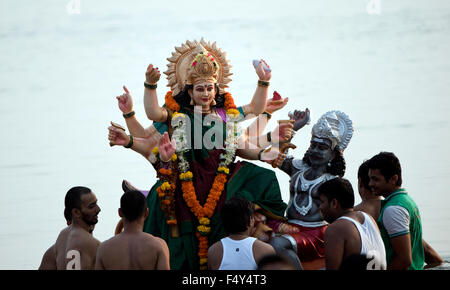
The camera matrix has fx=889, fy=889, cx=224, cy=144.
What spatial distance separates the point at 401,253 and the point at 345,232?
0.84 meters

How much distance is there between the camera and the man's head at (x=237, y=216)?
19.4ft

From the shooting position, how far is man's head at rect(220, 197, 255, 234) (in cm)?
591

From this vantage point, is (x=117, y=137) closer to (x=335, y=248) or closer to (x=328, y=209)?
(x=328, y=209)

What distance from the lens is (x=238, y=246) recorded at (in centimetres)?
588

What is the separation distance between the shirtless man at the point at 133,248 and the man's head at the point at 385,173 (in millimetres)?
1796

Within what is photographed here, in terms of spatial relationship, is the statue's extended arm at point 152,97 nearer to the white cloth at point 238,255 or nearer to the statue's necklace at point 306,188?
the statue's necklace at point 306,188

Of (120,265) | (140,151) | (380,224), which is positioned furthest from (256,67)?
(120,265)

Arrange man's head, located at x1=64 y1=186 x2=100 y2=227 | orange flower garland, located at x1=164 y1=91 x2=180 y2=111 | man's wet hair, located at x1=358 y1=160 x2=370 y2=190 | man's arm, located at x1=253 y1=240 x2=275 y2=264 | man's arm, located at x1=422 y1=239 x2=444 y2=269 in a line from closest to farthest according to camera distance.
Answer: man's arm, located at x1=253 y1=240 x2=275 y2=264 → man's head, located at x1=64 y1=186 x2=100 y2=227 → man's wet hair, located at x1=358 y1=160 x2=370 y2=190 → man's arm, located at x1=422 y1=239 x2=444 y2=269 → orange flower garland, located at x1=164 y1=91 x2=180 y2=111

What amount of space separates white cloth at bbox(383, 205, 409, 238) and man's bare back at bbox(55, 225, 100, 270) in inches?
84.0

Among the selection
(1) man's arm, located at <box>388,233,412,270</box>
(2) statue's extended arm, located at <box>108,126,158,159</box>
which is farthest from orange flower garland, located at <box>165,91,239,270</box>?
(1) man's arm, located at <box>388,233,412,270</box>

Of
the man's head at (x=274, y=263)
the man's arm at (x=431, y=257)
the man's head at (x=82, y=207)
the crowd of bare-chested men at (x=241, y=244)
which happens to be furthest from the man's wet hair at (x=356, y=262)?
the man's arm at (x=431, y=257)

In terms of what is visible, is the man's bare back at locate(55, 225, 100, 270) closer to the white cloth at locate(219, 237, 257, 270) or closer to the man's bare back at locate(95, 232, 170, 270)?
the man's bare back at locate(95, 232, 170, 270)
